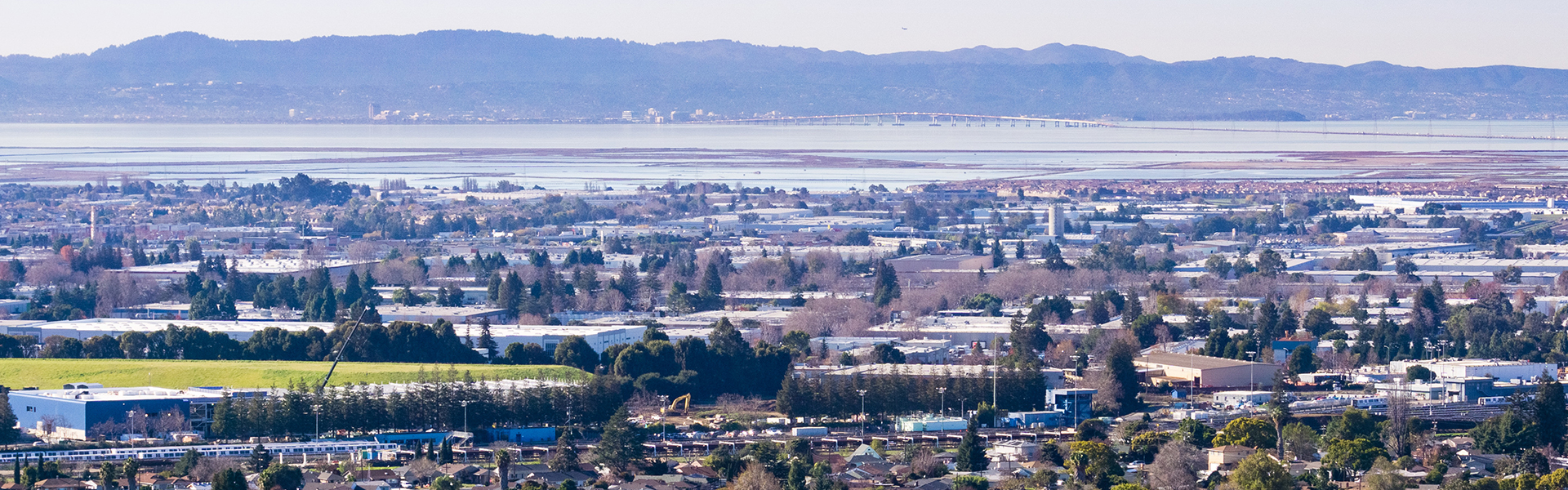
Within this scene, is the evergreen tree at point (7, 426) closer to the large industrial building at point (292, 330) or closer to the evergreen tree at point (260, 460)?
the evergreen tree at point (260, 460)

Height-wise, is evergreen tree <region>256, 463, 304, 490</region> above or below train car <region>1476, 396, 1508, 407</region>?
above

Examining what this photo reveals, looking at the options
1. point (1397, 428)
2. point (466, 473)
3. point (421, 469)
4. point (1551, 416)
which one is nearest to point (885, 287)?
point (1397, 428)

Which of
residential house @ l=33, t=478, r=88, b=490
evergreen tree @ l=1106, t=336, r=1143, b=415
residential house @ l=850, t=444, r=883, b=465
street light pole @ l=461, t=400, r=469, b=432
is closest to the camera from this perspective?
residential house @ l=33, t=478, r=88, b=490

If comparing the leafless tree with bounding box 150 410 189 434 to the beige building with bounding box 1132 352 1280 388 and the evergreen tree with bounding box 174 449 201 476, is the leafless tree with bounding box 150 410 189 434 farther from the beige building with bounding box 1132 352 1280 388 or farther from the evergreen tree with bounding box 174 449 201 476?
the beige building with bounding box 1132 352 1280 388

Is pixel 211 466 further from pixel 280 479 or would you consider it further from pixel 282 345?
pixel 282 345

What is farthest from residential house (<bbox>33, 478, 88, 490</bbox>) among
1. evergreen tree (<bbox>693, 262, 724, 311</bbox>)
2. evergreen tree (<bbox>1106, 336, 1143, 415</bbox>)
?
evergreen tree (<bbox>693, 262, 724, 311</bbox>)

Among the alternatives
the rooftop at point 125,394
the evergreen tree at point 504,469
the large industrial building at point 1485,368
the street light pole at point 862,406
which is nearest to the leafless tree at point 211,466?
the evergreen tree at point 504,469
